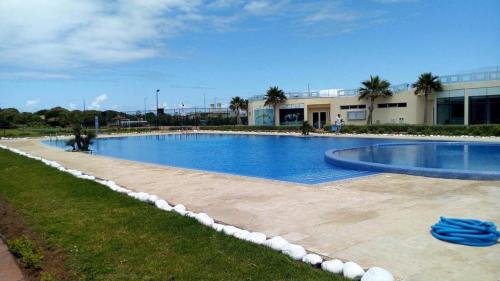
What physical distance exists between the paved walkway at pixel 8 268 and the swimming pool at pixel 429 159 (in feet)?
26.1

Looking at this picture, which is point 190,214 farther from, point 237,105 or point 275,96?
point 237,105

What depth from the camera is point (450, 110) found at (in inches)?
1154

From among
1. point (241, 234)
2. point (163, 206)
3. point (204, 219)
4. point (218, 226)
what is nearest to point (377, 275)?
point (241, 234)

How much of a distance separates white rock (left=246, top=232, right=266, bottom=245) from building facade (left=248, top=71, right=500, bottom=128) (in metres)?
26.8

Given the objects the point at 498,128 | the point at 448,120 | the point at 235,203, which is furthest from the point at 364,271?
the point at 448,120

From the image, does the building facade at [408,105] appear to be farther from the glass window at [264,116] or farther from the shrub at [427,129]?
the shrub at [427,129]

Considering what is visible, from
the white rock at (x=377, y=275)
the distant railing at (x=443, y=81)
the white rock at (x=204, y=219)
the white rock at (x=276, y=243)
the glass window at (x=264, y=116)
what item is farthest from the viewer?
the glass window at (x=264, y=116)

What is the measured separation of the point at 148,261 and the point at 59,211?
299 centimetres

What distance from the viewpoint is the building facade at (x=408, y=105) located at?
88.8 feet

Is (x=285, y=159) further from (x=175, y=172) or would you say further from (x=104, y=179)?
(x=104, y=179)

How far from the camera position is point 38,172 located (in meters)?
11.1

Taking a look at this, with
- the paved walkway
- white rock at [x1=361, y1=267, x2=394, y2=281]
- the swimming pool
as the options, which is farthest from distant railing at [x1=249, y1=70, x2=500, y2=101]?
the paved walkway

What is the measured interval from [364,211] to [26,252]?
4.22 meters

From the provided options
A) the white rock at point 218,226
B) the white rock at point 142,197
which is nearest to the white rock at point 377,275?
the white rock at point 218,226
